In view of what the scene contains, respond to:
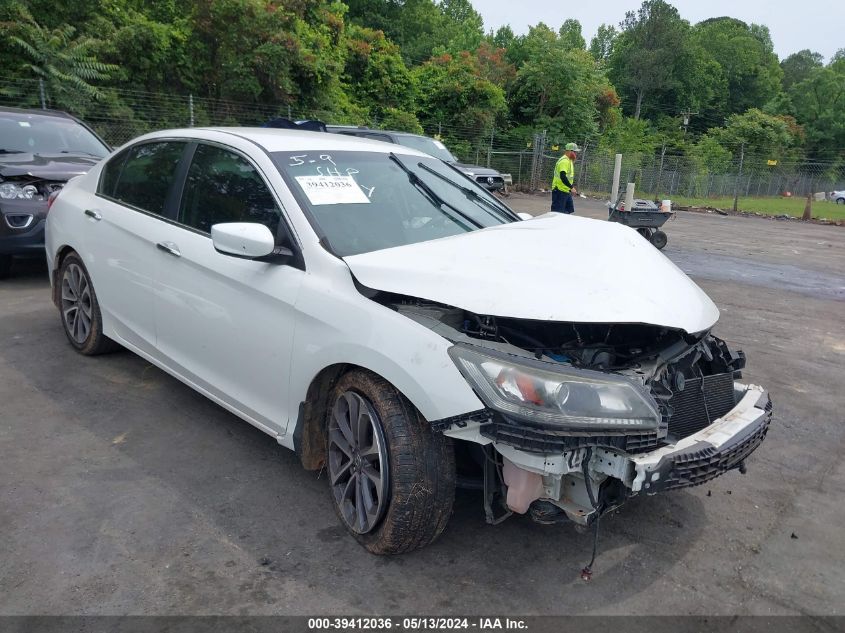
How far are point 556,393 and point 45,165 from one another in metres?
6.93

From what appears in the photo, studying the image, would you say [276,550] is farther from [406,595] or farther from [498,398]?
[498,398]

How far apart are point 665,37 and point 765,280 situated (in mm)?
71831

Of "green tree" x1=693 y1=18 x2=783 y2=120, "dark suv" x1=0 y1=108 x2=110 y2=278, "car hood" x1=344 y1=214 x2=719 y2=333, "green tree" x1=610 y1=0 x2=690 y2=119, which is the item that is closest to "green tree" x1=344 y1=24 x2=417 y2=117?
"dark suv" x1=0 y1=108 x2=110 y2=278

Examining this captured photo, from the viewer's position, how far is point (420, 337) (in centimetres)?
262

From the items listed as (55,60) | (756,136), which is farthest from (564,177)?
(756,136)

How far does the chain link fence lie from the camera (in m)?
16.5

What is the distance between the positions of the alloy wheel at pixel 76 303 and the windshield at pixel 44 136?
141 inches

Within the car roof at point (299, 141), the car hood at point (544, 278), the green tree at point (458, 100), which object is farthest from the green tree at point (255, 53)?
the car hood at point (544, 278)

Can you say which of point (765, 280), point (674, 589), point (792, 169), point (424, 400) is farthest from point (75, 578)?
point (792, 169)

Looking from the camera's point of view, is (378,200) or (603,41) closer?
(378,200)

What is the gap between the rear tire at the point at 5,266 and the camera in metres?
7.30

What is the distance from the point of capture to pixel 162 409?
169 inches

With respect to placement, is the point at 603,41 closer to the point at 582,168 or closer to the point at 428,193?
the point at 582,168

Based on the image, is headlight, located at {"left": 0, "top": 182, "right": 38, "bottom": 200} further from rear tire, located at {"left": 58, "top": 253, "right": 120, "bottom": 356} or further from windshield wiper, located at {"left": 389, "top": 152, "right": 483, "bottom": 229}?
windshield wiper, located at {"left": 389, "top": 152, "right": 483, "bottom": 229}
